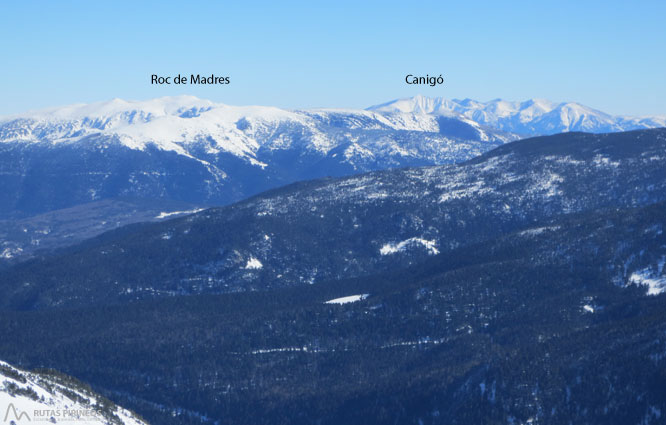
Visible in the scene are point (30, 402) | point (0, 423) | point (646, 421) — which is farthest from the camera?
point (646, 421)

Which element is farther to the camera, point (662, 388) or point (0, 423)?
point (662, 388)

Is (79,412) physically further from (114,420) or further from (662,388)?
(662,388)

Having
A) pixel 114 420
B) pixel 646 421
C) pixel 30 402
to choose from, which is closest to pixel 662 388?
pixel 646 421

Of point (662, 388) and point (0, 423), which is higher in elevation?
point (0, 423)

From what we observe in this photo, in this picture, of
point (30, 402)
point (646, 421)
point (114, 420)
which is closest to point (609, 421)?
point (646, 421)

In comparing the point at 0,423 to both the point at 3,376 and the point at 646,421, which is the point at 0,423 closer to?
the point at 3,376

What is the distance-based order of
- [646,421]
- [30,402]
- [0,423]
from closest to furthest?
[0,423], [30,402], [646,421]
